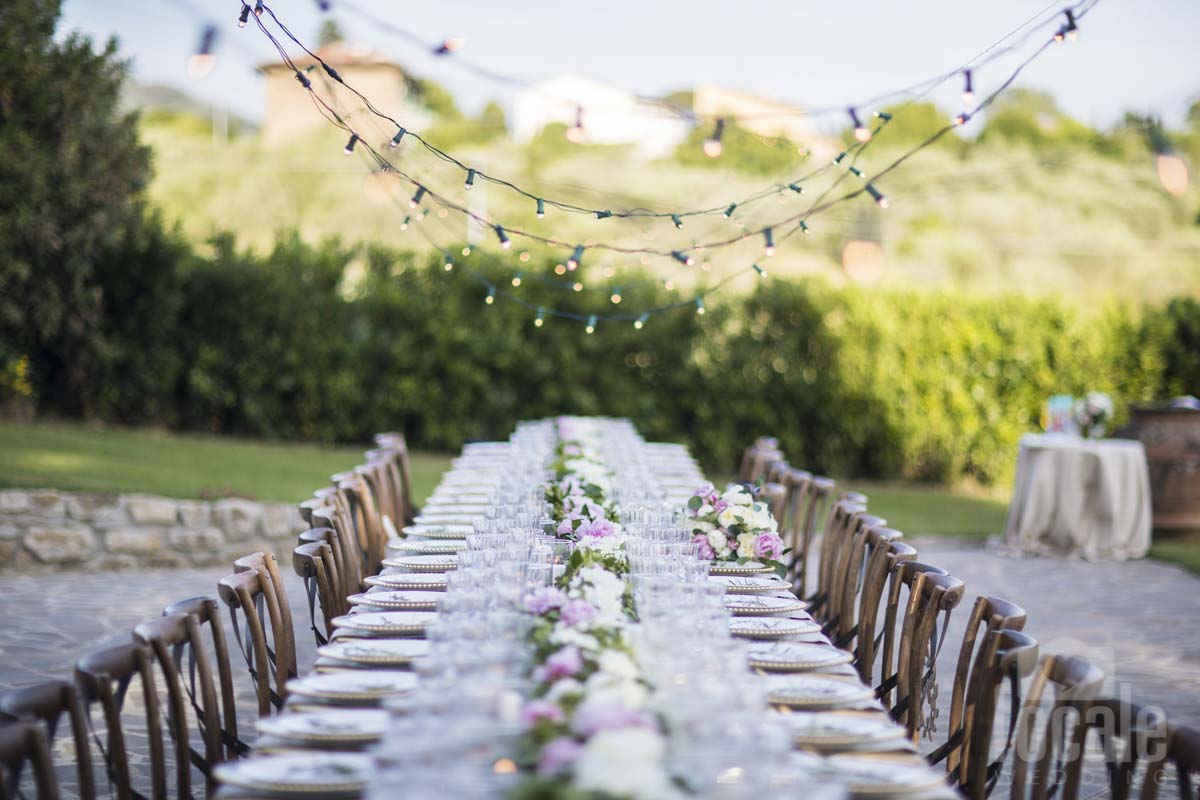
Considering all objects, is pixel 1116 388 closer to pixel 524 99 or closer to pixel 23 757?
pixel 23 757

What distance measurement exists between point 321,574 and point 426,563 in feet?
1.52

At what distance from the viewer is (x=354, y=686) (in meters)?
2.53

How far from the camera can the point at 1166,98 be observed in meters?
7.68

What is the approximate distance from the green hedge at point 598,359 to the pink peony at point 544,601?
8.46 m

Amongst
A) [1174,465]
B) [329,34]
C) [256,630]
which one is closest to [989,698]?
[256,630]

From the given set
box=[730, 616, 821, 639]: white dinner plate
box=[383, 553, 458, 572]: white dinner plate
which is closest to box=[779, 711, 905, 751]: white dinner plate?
box=[730, 616, 821, 639]: white dinner plate

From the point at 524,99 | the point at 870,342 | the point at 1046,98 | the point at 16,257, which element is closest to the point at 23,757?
the point at 16,257

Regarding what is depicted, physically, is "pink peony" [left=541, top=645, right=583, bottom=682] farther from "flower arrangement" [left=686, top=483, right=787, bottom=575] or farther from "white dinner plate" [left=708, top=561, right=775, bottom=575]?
"flower arrangement" [left=686, top=483, right=787, bottom=575]

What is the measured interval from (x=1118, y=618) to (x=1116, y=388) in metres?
5.70

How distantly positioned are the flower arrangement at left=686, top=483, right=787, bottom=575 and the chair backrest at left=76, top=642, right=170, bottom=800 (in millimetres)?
2021

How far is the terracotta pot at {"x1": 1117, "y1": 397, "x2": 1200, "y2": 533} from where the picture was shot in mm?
9422

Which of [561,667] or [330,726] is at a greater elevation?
[561,667]

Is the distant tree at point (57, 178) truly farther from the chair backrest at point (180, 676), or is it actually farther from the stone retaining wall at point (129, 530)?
the chair backrest at point (180, 676)

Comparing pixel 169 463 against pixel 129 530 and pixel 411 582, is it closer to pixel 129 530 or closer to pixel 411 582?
pixel 129 530
